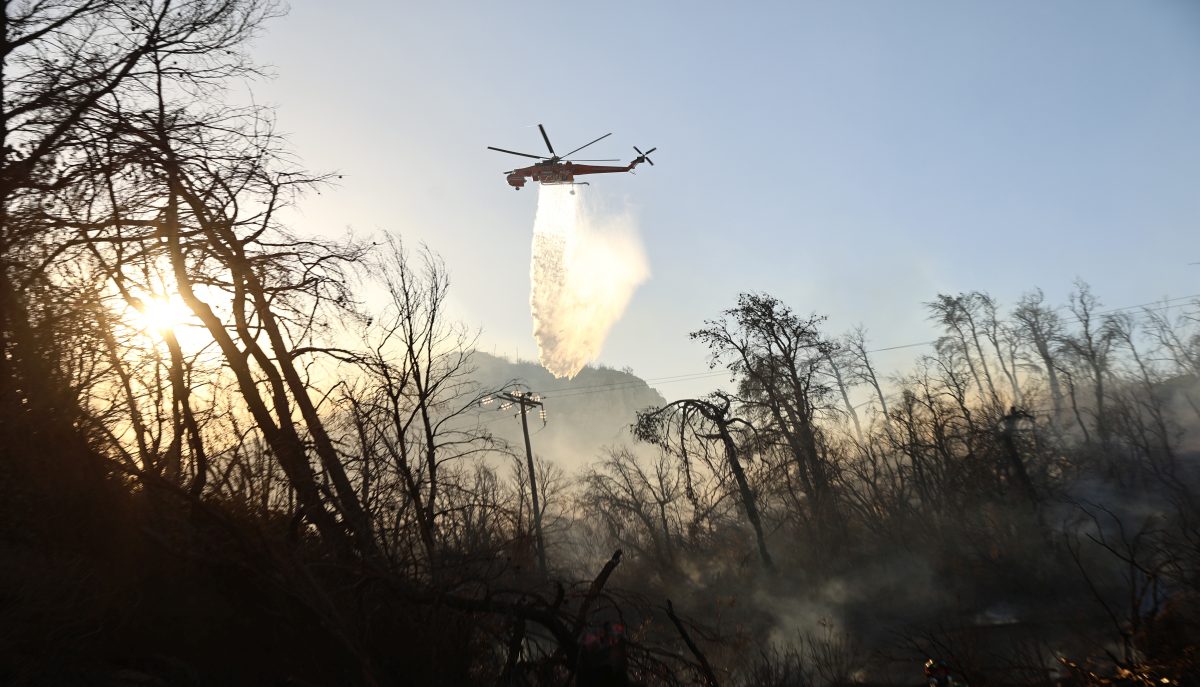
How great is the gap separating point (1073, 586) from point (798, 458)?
407 inches

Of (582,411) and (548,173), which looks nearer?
(548,173)

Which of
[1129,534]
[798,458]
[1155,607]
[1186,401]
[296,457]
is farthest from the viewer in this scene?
[1186,401]

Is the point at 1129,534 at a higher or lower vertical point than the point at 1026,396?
lower

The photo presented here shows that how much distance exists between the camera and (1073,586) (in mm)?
21812

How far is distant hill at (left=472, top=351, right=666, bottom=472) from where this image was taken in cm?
15474

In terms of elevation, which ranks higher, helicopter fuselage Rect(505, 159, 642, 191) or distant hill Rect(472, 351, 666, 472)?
distant hill Rect(472, 351, 666, 472)

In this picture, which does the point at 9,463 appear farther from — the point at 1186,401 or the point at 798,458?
the point at 1186,401

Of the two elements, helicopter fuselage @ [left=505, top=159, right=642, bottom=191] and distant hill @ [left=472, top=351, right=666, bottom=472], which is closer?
helicopter fuselage @ [left=505, top=159, right=642, bottom=191]

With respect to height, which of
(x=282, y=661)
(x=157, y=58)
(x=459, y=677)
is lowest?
(x=459, y=677)

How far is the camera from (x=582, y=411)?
166 meters

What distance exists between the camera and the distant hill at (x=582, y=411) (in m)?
155

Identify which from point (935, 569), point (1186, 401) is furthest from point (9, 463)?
point (1186, 401)

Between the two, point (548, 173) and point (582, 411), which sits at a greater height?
point (582, 411)

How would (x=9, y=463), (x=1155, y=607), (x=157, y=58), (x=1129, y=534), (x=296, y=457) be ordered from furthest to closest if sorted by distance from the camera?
(x=1129, y=534) < (x=157, y=58) < (x=296, y=457) < (x=1155, y=607) < (x=9, y=463)
